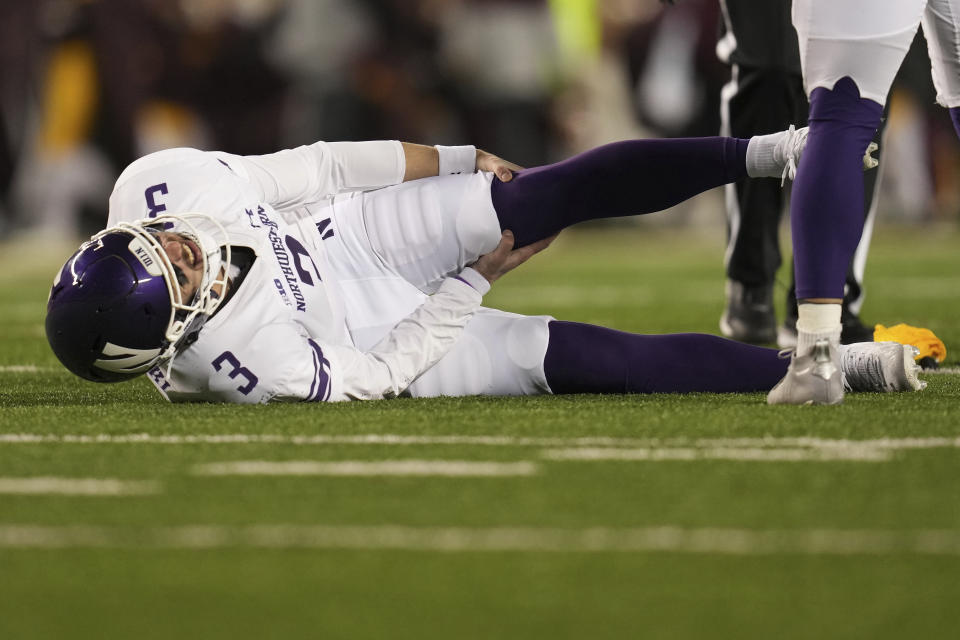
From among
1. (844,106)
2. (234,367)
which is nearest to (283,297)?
(234,367)

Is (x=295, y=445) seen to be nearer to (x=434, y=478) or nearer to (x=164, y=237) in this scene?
(x=434, y=478)

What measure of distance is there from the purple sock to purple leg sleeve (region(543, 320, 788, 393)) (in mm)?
281

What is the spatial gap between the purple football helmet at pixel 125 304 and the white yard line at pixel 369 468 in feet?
2.04

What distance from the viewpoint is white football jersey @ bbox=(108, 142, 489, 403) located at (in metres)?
3.49

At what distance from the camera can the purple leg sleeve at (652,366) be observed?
3.81m

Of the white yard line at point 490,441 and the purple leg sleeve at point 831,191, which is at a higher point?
the purple leg sleeve at point 831,191

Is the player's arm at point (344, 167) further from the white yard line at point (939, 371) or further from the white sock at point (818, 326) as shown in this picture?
the white yard line at point (939, 371)

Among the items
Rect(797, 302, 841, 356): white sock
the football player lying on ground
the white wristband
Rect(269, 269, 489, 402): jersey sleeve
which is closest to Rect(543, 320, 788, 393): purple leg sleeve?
the football player lying on ground

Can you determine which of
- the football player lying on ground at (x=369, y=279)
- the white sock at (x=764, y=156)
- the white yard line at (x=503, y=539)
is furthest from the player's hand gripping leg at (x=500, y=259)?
Answer: the white yard line at (x=503, y=539)

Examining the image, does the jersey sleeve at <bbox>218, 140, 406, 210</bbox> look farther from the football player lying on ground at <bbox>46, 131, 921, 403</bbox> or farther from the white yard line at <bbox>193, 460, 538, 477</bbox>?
the white yard line at <bbox>193, 460, 538, 477</bbox>

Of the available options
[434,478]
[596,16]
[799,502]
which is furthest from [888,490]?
[596,16]

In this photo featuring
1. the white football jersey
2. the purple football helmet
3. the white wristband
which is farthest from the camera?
the white wristband

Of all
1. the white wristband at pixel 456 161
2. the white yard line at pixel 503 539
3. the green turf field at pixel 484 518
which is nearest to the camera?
the green turf field at pixel 484 518

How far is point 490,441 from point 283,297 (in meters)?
0.75
